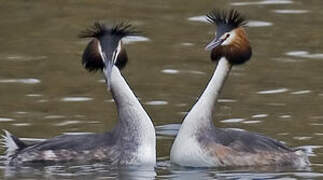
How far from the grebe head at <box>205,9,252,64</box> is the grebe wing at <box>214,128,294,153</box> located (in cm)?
84

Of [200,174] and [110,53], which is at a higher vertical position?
[110,53]

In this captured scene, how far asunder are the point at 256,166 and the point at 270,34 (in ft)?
20.8

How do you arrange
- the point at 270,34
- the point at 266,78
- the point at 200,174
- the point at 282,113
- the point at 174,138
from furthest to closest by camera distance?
the point at 270,34, the point at 266,78, the point at 282,113, the point at 174,138, the point at 200,174

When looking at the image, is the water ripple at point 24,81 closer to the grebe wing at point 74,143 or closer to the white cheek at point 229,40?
the grebe wing at point 74,143

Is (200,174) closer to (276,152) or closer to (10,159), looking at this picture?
(276,152)

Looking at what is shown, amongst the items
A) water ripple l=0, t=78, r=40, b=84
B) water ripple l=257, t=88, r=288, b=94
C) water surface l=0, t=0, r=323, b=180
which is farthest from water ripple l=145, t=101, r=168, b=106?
water ripple l=0, t=78, r=40, b=84

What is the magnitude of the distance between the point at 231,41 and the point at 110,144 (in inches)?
63.7

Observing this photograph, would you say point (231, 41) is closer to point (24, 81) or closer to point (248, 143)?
point (248, 143)

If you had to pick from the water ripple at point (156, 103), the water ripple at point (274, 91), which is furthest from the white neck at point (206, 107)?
the water ripple at point (274, 91)

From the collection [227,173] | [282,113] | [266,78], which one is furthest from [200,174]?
[266,78]

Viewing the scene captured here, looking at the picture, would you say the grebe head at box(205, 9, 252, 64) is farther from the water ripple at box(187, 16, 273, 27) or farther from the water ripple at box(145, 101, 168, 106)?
the water ripple at box(187, 16, 273, 27)

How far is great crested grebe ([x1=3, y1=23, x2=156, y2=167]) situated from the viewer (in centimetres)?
1444

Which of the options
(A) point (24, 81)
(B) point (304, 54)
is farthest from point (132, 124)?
(B) point (304, 54)

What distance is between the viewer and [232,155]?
47.5 ft
